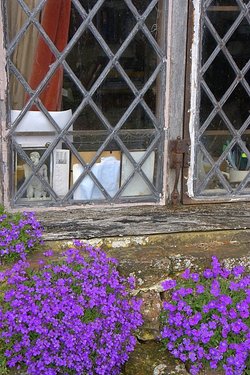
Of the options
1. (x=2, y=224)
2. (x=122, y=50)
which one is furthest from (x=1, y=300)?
(x=122, y=50)

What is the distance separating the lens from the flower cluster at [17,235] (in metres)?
3.30

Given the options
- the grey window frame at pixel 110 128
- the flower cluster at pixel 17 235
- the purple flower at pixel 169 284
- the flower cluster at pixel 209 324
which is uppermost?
the grey window frame at pixel 110 128

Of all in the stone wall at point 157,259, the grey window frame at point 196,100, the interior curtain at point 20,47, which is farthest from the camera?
the grey window frame at point 196,100

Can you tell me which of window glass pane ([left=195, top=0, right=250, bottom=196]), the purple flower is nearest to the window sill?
window glass pane ([left=195, top=0, right=250, bottom=196])

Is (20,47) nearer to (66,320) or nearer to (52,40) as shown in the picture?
(52,40)

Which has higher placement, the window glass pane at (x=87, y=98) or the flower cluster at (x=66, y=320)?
the window glass pane at (x=87, y=98)

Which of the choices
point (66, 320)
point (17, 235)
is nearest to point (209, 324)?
point (66, 320)

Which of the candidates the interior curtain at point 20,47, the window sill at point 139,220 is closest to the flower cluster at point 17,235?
the window sill at point 139,220

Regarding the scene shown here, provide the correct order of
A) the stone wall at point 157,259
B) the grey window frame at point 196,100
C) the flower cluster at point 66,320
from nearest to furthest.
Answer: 1. the flower cluster at point 66,320
2. the stone wall at point 157,259
3. the grey window frame at point 196,100

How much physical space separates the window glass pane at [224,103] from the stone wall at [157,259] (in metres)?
0.34

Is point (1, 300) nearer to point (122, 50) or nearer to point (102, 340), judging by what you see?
point (102, 340)

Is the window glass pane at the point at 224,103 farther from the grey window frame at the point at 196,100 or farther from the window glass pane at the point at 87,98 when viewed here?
the window glass pane at the point at 87,98

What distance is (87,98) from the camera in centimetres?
354

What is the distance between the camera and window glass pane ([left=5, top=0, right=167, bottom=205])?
135 inches
